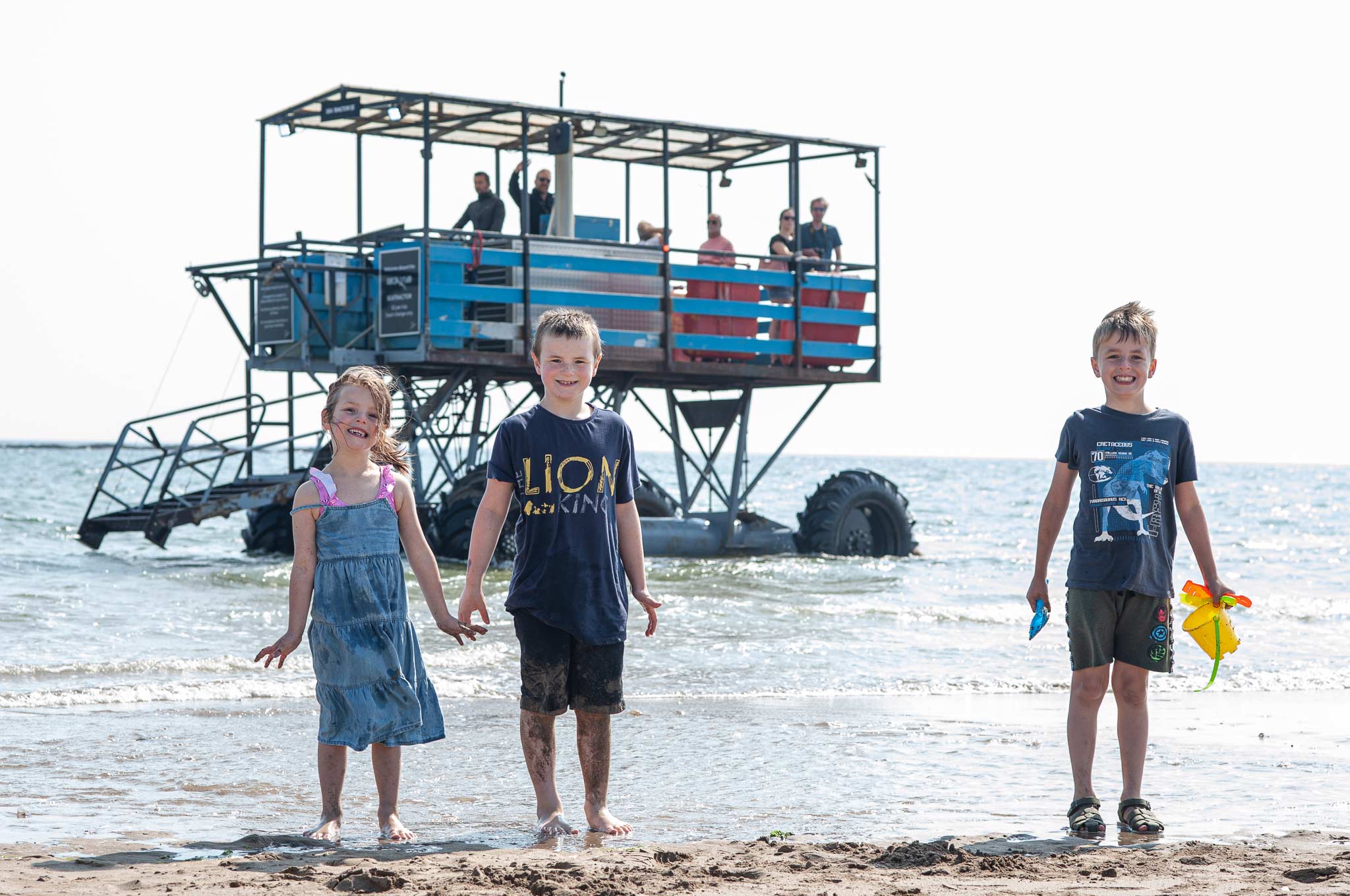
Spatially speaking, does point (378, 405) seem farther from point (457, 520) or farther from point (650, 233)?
point (650, 233)

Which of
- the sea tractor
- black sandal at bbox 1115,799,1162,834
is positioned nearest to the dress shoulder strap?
black sandal at bbox 1115,799,1162,834

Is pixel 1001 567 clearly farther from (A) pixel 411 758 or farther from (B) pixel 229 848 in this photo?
(B) pixel 229 848

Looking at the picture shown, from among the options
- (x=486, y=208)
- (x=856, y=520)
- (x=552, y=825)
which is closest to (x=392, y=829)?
(x=552, y=825)

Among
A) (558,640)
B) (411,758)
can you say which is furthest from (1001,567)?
(558,640)

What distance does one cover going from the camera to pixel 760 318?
16812 mm

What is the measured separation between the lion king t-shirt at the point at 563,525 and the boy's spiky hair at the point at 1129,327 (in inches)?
64.9

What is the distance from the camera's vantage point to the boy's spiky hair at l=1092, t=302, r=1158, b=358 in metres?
5.05

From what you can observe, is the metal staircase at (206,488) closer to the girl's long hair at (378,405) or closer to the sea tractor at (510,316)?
the sea tractor at (510,316)

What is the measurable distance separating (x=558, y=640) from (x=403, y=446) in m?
1.03

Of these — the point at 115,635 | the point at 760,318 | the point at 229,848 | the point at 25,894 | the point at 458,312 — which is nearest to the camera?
the point at 25,894

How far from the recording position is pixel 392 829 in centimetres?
470

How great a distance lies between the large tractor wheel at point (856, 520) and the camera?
1855 centimetres

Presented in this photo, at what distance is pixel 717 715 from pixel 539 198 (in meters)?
8.71

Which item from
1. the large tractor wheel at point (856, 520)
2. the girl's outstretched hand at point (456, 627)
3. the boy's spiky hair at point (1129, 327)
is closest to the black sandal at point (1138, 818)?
the boy's spiky hair at point (1129, 327)
